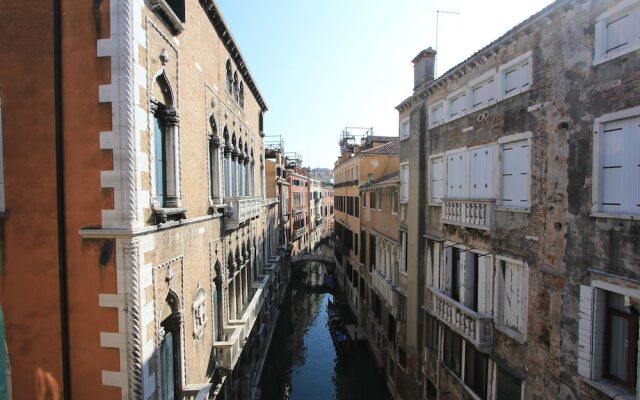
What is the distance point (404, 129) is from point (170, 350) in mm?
12748

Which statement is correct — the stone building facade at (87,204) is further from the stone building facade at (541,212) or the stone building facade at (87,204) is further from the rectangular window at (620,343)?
the rectangular window at (620,343)

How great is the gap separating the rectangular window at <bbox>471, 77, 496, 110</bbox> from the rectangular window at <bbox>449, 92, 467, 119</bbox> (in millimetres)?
352

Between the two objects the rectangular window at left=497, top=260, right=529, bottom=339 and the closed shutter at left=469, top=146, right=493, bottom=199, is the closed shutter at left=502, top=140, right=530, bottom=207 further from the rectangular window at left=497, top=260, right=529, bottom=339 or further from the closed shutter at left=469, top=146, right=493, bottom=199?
the rectangular window at left=497, top=260, right=529, bottom=339

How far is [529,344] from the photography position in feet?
28.1

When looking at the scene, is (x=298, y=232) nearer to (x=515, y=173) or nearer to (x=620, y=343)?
(x=515, y=173)

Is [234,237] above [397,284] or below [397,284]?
above

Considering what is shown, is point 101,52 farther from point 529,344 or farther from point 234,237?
point 529,344

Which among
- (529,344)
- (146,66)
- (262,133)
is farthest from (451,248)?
(262,133)

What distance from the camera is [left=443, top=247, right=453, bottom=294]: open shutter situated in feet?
40.1

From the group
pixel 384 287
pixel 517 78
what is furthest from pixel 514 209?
pixel 384 287

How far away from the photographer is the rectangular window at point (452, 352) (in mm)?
11625

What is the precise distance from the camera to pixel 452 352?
39.6ft

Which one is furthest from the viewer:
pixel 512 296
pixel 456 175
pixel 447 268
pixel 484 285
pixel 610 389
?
pixel 447 268

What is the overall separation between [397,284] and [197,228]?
10.9 m
